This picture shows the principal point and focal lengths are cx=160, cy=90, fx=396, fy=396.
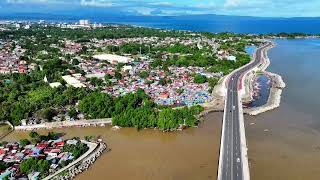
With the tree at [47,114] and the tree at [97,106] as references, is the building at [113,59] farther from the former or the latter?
the tree at [47,114]

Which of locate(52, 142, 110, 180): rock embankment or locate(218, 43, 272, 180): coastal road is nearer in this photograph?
locate(218, 43, 272, 180): coastal road

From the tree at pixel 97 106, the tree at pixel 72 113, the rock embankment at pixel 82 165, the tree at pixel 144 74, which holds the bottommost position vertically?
the rock embankment at pixel 82 165

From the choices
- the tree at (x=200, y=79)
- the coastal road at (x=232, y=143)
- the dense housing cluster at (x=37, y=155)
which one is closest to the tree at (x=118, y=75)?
the tree at (x=200, y=79)

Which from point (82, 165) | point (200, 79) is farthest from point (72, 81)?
point (82, 165)

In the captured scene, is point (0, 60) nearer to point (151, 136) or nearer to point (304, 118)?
point (151, 136)

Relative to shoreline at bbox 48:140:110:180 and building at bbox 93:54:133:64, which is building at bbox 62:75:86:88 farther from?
shoreline at bbox 48:140:110:180

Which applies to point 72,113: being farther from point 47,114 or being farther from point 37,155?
point 37,155

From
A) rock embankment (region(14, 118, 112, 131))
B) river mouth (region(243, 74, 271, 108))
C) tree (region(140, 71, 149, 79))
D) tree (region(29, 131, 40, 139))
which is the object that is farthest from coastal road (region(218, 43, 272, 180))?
tree (region(29, 131, 40, 139))

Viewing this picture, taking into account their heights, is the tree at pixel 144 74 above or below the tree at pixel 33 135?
above

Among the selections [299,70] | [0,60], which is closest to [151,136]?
[299,70]

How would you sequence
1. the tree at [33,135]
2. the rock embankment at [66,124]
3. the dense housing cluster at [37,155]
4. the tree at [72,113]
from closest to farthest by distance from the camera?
the dense housing cluster at [37,155]
the tree at [33,135]
the rock embankment at [66,124]
the tree at [72,113]

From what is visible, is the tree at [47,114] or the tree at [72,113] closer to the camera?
the tree at [47,114]
